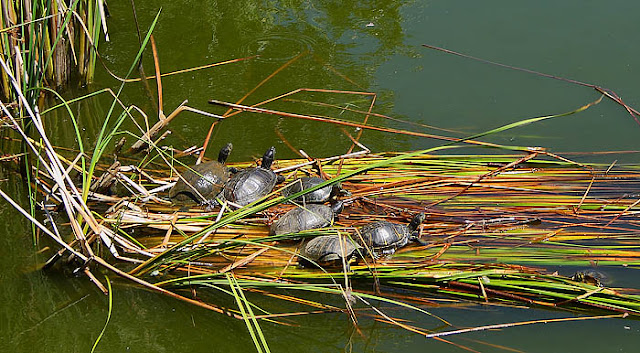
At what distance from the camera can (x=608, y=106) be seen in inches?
150

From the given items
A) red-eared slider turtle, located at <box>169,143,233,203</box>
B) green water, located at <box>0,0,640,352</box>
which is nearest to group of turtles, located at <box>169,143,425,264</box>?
red-eared slider turtle, located at <box>169,143,233,203</box>

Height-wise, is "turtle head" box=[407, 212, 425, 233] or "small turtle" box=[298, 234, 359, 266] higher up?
"turtle head" box=[407, 212, 425, 233]

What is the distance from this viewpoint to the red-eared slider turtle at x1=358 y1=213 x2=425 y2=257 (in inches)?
111

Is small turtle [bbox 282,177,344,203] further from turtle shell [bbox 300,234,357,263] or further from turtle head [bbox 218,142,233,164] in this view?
turtle head [bbox 218,142,233,164]

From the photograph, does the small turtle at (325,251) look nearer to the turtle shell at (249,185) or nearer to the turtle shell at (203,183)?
the turtle shell at (249,185)

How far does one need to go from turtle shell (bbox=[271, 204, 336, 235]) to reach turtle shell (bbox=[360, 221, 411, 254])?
20 centimetres

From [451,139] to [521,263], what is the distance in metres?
1.00

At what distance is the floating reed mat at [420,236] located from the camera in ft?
8.32

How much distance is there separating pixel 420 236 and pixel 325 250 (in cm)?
42

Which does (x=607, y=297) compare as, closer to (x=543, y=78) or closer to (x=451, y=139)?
(x=451, y=139)

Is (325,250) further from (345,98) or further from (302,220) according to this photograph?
(345,98)

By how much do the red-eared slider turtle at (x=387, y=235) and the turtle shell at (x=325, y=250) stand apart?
88 mm

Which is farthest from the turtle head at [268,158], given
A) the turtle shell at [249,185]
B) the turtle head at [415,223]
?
the turtle head at [415,223]

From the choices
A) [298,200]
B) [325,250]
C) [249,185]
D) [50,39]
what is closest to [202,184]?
[249,185]
